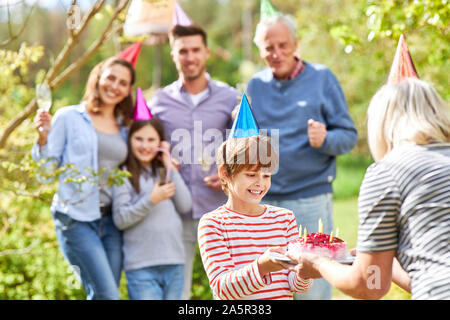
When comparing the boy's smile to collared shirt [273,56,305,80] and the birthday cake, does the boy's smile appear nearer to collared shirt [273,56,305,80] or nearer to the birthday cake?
the birthday cake

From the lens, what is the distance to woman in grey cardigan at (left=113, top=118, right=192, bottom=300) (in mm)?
3488

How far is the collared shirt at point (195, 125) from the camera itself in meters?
3.45

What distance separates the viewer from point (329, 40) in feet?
39.9

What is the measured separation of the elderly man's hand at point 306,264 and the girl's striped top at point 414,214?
16 cm

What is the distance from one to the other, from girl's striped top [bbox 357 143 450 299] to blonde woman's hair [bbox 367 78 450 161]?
58 mm

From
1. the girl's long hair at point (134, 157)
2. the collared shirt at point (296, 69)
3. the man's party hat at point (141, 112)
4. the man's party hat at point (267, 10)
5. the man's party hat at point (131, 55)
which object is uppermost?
the man's party hat at point (267, 10)

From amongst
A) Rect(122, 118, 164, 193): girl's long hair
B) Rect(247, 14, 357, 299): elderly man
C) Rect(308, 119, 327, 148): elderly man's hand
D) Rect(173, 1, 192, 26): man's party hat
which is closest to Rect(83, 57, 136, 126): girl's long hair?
Rect(122, 118, 164, 193): girl's long hair

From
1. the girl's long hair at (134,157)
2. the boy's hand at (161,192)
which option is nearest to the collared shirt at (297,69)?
the girl's long hair at (134,157)

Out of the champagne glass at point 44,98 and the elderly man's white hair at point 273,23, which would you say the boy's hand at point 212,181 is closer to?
the elderly man's white hair at point 273,23

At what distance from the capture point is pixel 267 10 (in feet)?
10.6

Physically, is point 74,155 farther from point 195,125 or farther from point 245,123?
point 245,123

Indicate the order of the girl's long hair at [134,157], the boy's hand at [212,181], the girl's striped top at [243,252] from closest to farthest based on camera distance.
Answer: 1. the girl's striped top at [243,252]
2. the boy's hand at [212,181]
3. the girl's long hair at [134,157]
